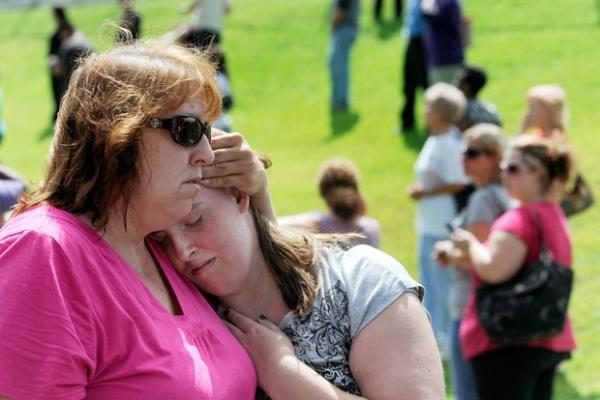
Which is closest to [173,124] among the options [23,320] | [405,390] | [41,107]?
[23,320]

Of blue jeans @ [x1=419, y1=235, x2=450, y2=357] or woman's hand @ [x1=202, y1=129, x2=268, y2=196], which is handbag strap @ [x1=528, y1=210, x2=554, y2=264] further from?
woman's hand @ [x1=202, y1=129, x2=268, y2=196]

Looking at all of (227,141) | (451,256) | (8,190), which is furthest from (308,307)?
(451,256)

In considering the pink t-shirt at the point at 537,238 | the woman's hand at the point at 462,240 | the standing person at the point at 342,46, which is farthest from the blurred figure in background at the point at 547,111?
the standing person at the point at 342,46

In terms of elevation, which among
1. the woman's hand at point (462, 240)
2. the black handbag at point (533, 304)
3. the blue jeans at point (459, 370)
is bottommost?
the blue jeans at point (459, 370)

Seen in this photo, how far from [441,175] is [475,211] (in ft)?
3.72

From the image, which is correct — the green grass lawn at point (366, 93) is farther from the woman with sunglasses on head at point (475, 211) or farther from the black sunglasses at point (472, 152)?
the black sunglasses at point (472, 152)

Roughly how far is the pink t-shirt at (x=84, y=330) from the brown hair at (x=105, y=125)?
0.06 meters

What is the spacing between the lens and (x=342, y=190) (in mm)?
6160

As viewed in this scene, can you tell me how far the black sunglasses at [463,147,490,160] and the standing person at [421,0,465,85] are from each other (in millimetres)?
4830

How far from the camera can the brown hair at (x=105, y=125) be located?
2.12 metres

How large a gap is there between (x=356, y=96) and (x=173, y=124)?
12.4 m

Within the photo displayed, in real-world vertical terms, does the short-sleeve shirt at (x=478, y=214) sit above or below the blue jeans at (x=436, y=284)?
above

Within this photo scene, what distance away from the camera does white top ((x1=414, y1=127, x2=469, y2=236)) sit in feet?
23.4

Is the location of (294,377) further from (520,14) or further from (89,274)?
(520,14)
